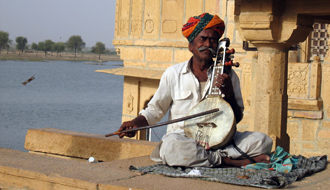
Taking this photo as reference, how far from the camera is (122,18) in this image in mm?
12289

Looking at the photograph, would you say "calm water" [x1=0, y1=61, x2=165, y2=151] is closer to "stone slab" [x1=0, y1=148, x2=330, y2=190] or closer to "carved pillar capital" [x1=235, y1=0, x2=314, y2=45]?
"carved pillar capital" [x1=235, y1=0, x2=314, y2=45]

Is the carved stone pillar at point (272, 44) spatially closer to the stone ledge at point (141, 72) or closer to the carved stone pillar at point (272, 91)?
the carved stone pillar at point (272, 91)

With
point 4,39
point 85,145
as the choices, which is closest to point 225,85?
point 85,145

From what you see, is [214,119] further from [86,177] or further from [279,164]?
[86,177]

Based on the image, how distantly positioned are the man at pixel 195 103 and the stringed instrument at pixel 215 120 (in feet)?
0.21

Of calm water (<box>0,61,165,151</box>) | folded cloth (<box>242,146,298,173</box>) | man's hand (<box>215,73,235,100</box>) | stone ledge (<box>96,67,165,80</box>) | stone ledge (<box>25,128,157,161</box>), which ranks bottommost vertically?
calm water (<box>0,61,165,151</box>)

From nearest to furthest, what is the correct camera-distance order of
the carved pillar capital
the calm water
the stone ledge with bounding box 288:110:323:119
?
the carved pillar capital, the stone ledge with bounding box 288:110:323:119, the calm water

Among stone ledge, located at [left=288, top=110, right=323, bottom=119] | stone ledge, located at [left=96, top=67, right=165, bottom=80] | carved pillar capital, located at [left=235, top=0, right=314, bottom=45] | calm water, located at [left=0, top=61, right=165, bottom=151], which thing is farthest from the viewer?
calm water, located at [left=0, top=61, right=165, bottom=151]

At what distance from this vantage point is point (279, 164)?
4.15 m

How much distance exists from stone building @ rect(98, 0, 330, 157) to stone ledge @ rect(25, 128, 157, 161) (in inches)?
50.0

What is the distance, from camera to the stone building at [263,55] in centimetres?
545

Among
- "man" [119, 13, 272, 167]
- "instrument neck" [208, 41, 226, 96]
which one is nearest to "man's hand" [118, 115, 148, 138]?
"man" [119, 13, 272, 167]

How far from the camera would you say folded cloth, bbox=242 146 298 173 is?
4.08m

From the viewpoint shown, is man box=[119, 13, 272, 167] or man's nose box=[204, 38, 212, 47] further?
man's nose box=[204, 38, 212, 47]
